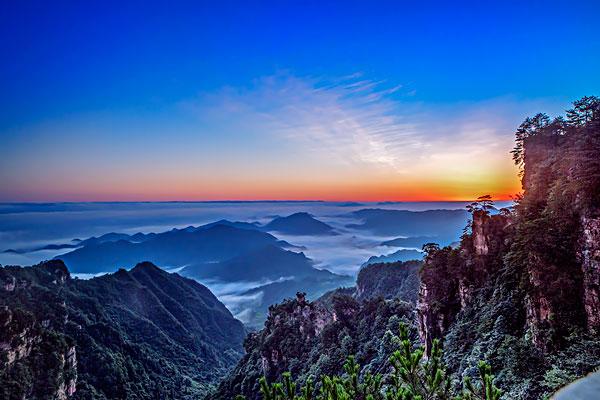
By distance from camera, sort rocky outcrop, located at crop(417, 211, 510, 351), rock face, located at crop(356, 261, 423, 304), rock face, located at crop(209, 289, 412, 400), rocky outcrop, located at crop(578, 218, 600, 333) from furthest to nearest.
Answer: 1. rock face, located at crop(356, 261, 423, 304)
2. rock face, located at crop(209, 289, 412, 400)
3. rocky outcrop, located at crop(417, 211, 510, 351)
4. rocky outcrop, located at crop(578, 218, 600, 333)

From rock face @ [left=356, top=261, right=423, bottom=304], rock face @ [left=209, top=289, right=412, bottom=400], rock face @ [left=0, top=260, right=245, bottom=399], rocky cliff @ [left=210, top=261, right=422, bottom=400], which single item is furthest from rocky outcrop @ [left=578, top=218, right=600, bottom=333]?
rock face @ [left=0, top=260, right=245, bottom=399]

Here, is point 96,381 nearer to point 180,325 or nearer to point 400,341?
point 180,325

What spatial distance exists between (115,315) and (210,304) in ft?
228

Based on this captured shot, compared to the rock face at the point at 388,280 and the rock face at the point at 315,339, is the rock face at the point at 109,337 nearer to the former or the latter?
the rock face at the point at 315,339

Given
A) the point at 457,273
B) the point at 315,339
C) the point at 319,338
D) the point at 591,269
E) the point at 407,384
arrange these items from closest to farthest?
1. the point at 407,384
2. the point at 591,269
3. the point at 457,273
4. the point at 319,338
5. the point at 315,339

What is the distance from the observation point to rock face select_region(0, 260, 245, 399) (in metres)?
72.7

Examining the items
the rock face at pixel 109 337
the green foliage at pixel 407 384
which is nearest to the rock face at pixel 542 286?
the green foliage at pixel 407 384

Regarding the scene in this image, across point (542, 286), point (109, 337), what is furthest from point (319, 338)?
point (109, 337)

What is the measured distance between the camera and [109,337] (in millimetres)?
107812

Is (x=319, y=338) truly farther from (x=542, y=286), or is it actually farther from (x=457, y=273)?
(x=542, y=286)

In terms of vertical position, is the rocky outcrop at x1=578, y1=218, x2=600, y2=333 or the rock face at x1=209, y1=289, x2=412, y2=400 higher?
the rocky outcrop at x1=578, y1=218, x2=600, y2=333

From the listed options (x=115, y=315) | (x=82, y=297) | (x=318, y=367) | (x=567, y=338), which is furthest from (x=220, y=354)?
(x=567, y=338)

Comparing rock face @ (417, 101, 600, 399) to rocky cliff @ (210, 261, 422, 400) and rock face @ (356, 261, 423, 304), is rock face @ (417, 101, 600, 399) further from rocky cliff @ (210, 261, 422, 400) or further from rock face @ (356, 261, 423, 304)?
rock face @ (356, 261, 423, 304)

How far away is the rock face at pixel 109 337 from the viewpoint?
238ft
